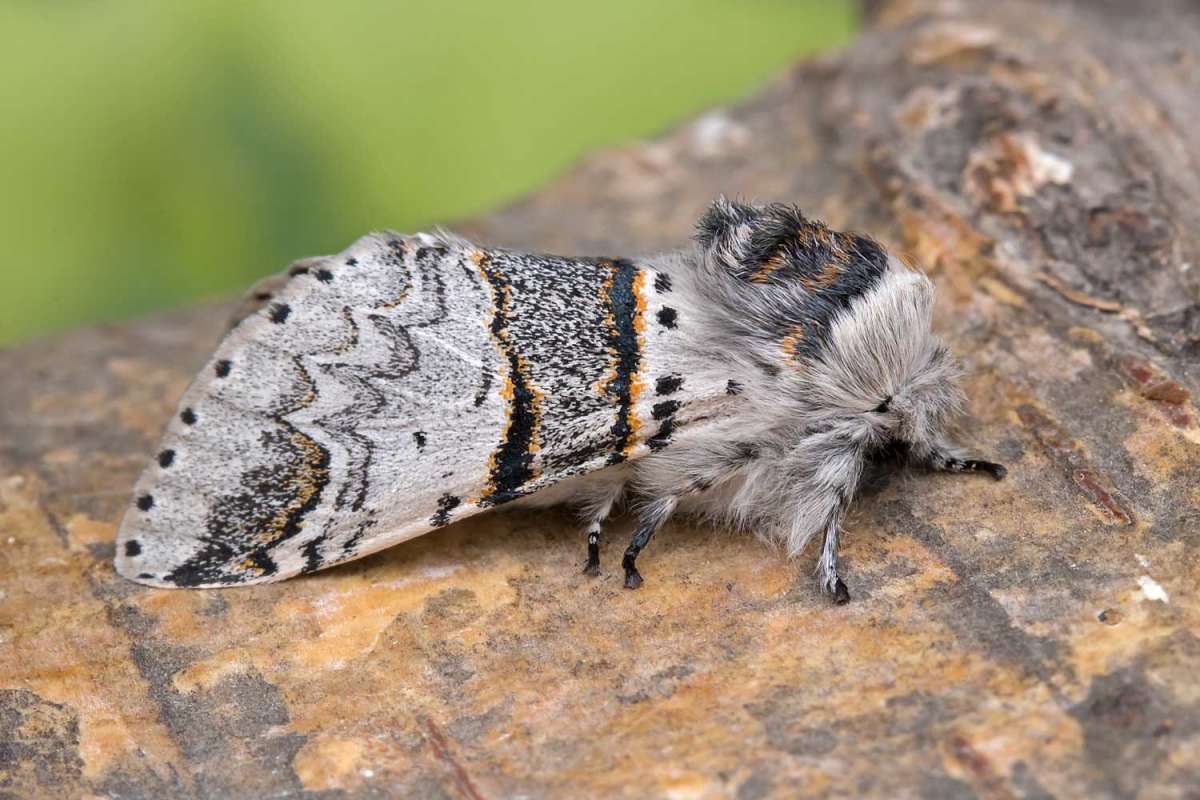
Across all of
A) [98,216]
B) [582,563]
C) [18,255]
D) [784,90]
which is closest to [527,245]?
[784,90]

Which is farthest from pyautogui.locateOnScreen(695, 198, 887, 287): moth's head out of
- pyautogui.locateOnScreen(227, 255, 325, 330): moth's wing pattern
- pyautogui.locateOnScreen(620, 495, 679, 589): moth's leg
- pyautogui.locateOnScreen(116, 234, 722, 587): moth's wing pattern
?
pyautogui.locateOnScreen(227, 255, 325, 330): moth's wing pattern

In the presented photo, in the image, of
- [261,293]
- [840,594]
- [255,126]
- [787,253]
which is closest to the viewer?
[840,594]

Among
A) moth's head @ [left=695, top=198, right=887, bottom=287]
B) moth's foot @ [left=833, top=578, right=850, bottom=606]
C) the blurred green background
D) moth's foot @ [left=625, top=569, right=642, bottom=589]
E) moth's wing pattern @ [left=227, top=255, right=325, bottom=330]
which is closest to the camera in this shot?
moth's foot @ [left=833, top=578, right=850, bottom=606]

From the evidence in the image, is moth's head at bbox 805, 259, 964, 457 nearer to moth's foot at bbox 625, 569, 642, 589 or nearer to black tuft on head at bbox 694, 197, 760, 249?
black tuft on head at bbox 694, 197, 760, 249

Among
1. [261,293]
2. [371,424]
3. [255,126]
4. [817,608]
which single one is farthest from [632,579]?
[255,126]

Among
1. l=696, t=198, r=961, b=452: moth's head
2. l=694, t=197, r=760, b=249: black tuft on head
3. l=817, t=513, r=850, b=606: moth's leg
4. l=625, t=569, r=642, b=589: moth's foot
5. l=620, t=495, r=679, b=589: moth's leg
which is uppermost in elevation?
l=694, t=197, r=760, b=249: black tuft on head

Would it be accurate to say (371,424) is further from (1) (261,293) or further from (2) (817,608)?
(2) (817,608)

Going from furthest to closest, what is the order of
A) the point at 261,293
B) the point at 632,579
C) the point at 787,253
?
the point at 261,293, the point at 787,253, the point at 632,579
